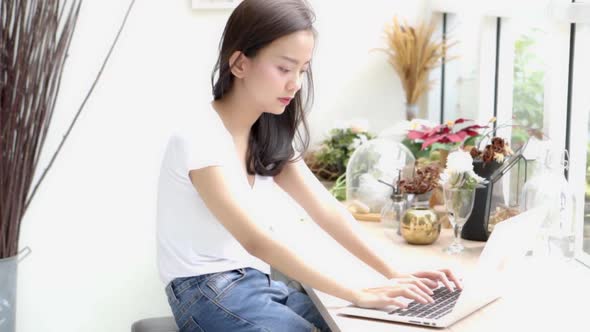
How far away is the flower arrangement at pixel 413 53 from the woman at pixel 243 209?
1325mm

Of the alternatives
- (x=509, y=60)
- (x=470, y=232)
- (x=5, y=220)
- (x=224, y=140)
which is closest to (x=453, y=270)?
(x=470, y=232)

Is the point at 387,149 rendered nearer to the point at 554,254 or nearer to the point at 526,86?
the point at 526,86

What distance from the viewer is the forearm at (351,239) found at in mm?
2000

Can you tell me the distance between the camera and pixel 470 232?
235 cm

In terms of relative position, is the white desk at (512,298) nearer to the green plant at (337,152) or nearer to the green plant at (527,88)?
the green plant at (527,88)

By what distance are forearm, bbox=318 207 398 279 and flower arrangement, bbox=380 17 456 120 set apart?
1.33 metres

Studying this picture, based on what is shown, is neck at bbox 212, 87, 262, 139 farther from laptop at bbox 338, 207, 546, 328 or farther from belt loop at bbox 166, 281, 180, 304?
laptop at bbox 338, 207, 546, 328

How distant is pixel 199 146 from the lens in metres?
1.87

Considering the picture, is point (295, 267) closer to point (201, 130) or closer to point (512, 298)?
point (201, 130)

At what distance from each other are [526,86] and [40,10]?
60.3 inches

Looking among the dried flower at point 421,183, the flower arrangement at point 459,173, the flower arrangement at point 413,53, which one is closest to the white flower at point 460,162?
the flower arrangement at point 459,173

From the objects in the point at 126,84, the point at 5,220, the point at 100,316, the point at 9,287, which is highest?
the point at 126,84

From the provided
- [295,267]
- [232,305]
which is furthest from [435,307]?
[232,305]

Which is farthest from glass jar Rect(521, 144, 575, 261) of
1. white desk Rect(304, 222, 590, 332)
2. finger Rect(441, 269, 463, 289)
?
finger Rect(441, 269, 463, 289)
